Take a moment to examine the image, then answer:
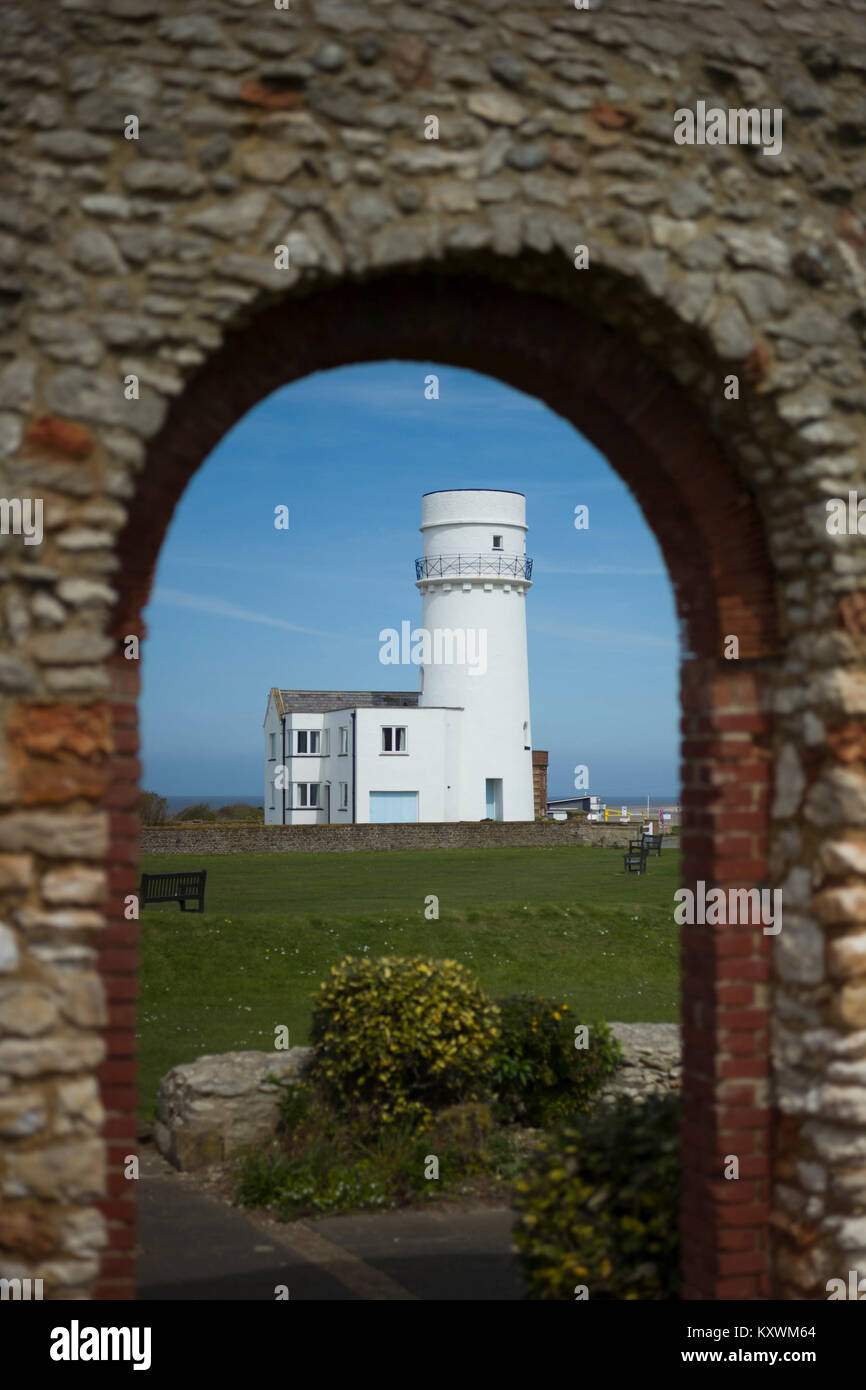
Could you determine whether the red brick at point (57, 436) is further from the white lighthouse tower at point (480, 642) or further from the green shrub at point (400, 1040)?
the white lighthouse tower at point (480, 642)

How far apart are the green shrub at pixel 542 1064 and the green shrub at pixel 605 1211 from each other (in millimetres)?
3983

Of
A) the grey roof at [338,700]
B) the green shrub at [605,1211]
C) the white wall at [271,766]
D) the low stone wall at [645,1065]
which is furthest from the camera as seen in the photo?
the white wall at [271,766]

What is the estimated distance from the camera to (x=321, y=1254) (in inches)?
296

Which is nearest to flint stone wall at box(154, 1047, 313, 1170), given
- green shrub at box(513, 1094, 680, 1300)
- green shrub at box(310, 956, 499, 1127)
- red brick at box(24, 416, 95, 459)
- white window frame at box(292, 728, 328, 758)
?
green shrub at box(310, 956, 499, 1127)

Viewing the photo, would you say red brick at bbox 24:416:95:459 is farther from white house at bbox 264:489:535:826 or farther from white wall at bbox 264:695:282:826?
white wall at bbox 264:695:282:826

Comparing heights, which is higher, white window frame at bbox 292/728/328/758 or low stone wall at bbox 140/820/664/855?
white window frame at bbox 292/728/328/758

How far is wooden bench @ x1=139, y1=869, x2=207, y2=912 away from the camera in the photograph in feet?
60.1

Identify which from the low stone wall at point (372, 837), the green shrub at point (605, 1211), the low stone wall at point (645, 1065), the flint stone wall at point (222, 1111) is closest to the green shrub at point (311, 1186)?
the flint stone wall at point (222, 1111)

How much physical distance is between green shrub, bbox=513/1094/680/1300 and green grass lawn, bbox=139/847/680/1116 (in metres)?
6.18

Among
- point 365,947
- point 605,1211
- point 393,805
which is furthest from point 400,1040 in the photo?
point 393,805

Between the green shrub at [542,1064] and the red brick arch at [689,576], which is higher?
the red brick arch at [689,576]

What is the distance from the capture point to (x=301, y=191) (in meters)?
4.57

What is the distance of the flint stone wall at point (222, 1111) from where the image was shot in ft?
30.5
